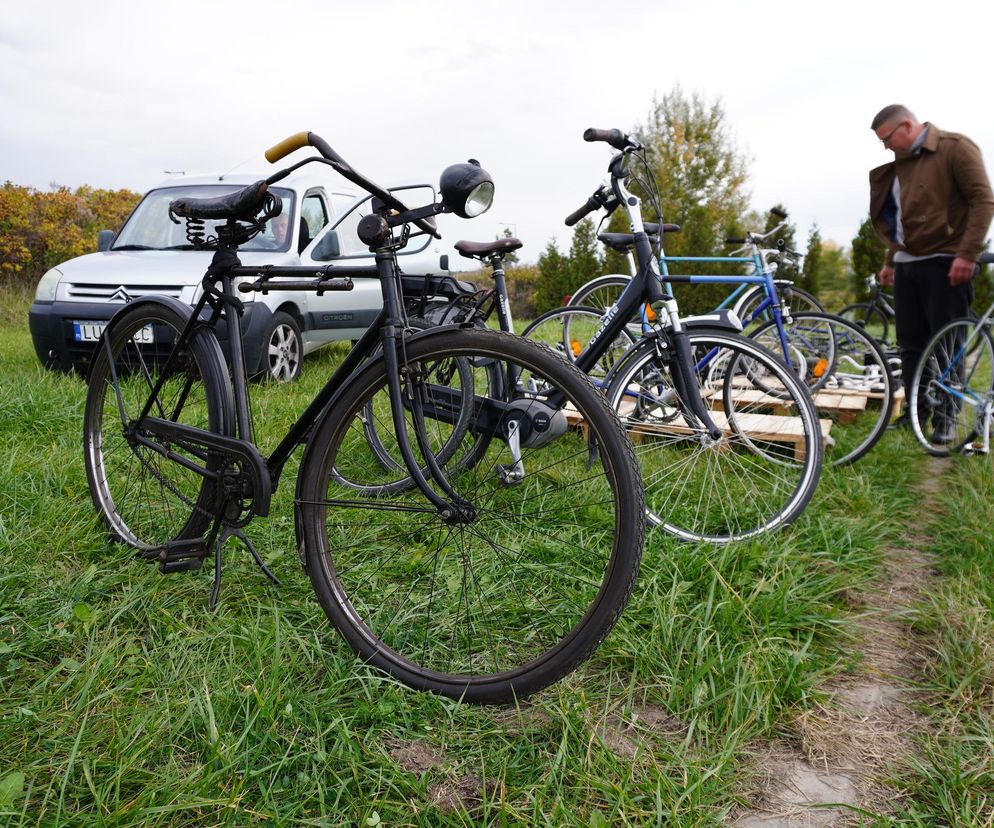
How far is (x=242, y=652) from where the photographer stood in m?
1.99

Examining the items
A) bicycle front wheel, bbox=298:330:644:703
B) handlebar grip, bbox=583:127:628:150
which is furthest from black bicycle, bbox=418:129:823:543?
bicycle front wheel, bbox=298:330:644:703

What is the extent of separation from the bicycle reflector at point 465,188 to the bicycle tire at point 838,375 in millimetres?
3185

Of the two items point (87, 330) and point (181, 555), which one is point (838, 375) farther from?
point (87, 330)

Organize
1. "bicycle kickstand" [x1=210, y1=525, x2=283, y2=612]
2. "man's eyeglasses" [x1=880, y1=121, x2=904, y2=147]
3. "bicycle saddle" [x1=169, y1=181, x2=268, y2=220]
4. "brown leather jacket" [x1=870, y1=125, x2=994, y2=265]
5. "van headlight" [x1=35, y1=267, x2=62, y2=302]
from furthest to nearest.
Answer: "van headlight" [x1=35, y1=267, x2=62, y2=302] → "man's eyeglasses" [x1=880, y1=121, x2=904, y2=147] → "brown leather jacket" [x1=870, y1=125, x2=994, y2=265] → "bicycle kickstand" [x1=210, y1=525, x2=283, y2=612] → "bicycle saddle" [x1=169, y1=181, x2=268, y2=220]

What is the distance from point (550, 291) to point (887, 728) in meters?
12.0

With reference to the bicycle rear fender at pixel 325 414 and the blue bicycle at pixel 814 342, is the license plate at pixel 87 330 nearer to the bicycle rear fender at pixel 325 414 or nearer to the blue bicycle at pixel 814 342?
the blue bicycle at pixel 814 342

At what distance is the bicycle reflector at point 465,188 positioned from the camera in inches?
69.6

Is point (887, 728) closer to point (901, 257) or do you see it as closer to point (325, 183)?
point (901, 257)

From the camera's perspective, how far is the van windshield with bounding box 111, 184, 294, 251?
18.7ft

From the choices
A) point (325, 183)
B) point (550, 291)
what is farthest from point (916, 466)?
point (550, 291)

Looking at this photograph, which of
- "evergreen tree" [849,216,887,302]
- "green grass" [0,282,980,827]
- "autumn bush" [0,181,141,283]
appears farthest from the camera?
"evergreen tree" [849,216,887,302]

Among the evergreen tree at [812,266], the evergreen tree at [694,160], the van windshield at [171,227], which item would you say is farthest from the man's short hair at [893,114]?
the evergreen tree at [694,160]

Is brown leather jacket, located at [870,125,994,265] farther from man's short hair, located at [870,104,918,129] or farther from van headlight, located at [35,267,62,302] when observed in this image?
Result: van headlight, located at [35,267,62,302]

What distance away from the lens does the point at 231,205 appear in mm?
2111
